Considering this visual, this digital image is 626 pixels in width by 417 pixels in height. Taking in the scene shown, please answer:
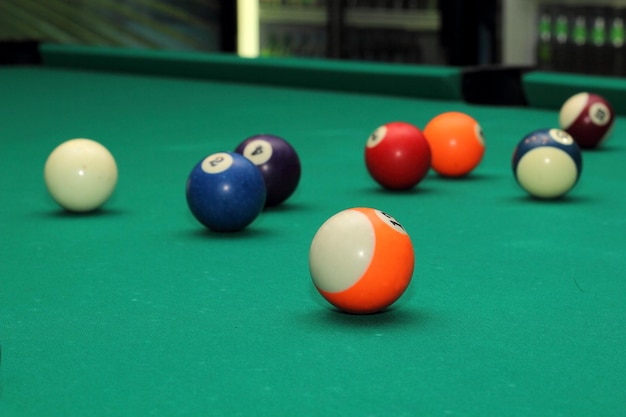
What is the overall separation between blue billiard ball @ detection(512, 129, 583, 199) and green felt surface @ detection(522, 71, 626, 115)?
1.71 m

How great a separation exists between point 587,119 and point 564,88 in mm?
1099

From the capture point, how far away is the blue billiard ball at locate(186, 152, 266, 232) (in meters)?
2.93

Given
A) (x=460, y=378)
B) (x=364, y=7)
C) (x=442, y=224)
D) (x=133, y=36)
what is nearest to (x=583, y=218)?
(x=442, y=224)

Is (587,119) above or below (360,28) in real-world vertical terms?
below

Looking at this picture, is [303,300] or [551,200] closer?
[303,300]

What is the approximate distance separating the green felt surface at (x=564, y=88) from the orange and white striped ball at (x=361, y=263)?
317 cm

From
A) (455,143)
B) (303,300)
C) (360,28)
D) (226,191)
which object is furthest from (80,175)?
(360,28)

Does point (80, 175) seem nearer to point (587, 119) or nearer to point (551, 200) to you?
point (551, 200)

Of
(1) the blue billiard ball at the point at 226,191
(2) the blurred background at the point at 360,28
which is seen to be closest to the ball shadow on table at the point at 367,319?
(1) the blue billiard ball at the point at 226,191

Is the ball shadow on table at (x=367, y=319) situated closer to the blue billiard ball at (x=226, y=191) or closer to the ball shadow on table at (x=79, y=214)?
the blue billiard ball at (x=226, y=191)

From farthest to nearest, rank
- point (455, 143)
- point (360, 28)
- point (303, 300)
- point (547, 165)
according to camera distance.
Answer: point (360, 28), point (455, 143), point (547, 165), point (303, 300)

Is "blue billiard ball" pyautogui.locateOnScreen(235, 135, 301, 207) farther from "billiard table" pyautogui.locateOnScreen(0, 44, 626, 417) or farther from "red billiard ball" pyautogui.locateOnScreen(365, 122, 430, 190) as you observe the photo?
"red billiard ball" pyautogui.locateOnScreen(365, 122, 430, 190)

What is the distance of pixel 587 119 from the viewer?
429cm

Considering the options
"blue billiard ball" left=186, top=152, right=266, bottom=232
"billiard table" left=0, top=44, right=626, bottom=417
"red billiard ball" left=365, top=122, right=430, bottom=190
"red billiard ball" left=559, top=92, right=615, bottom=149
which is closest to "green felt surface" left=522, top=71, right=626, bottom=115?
"billiard table" left=0, top=44, right=626, bottom=417
